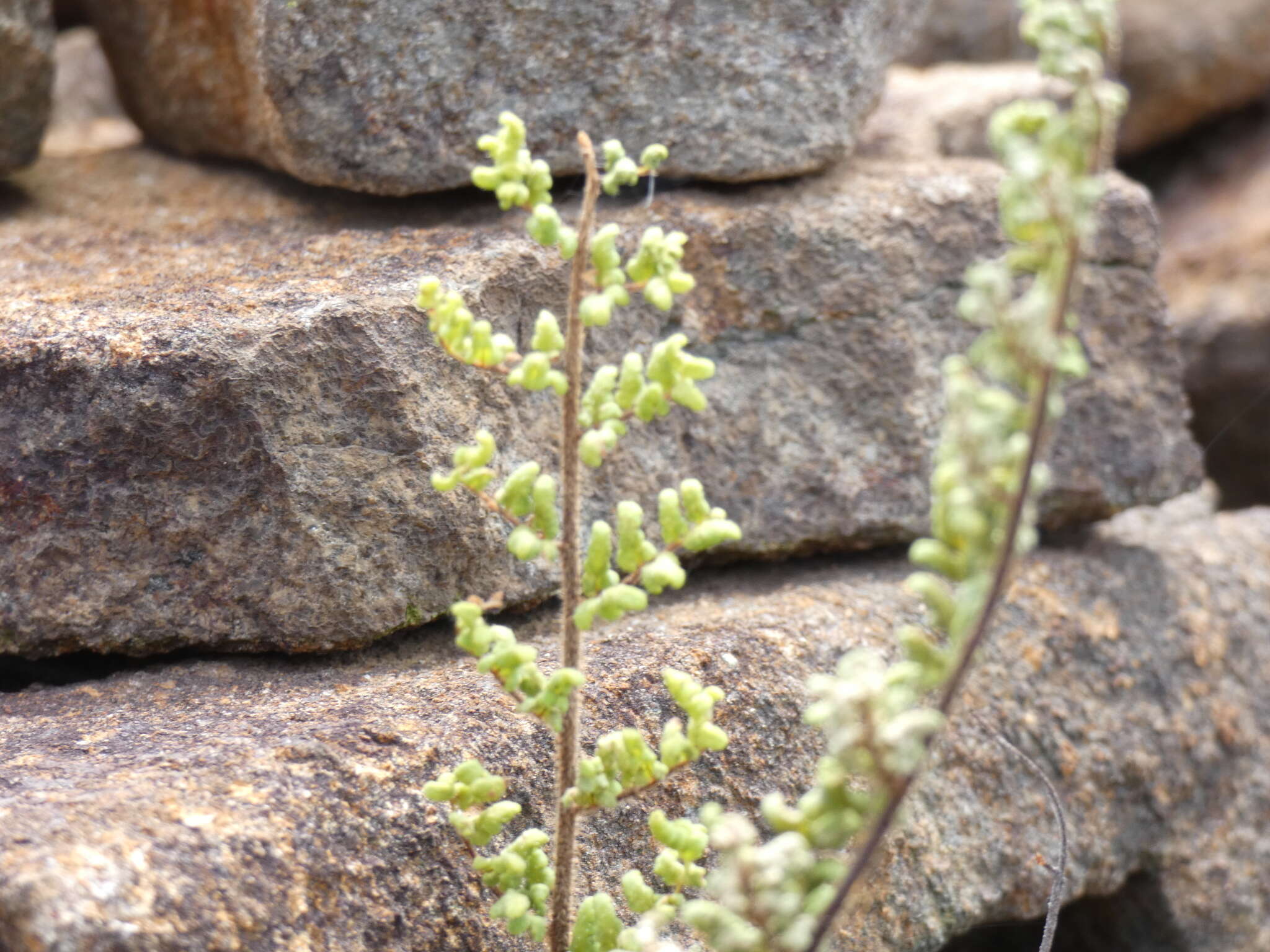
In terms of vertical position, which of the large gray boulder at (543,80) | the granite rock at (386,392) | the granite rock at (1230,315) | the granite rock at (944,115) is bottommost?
the granite rock at (1230,315)

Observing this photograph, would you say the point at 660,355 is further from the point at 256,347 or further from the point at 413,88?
the point at 413,88

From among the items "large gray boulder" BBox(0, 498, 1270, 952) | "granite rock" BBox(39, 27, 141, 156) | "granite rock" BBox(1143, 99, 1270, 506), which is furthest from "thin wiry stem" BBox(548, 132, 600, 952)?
"granite rock" BBox(1143, 99, 1270, 506)

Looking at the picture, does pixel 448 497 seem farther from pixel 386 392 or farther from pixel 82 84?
pixel 82 84

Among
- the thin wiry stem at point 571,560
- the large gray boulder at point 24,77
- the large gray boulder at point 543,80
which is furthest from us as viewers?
the large gray boulder at point 24,77

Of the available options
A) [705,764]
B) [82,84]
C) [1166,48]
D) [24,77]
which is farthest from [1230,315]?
[82,84]

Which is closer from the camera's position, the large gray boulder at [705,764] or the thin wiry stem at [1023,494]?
the thin wiry stem at [1023,494]

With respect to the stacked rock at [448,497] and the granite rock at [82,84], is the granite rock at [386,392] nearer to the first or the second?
the stacked rock at [448,497]

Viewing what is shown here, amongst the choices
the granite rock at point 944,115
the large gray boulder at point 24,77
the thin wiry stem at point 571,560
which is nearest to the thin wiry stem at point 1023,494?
the thin wiry stem at point 571,560
